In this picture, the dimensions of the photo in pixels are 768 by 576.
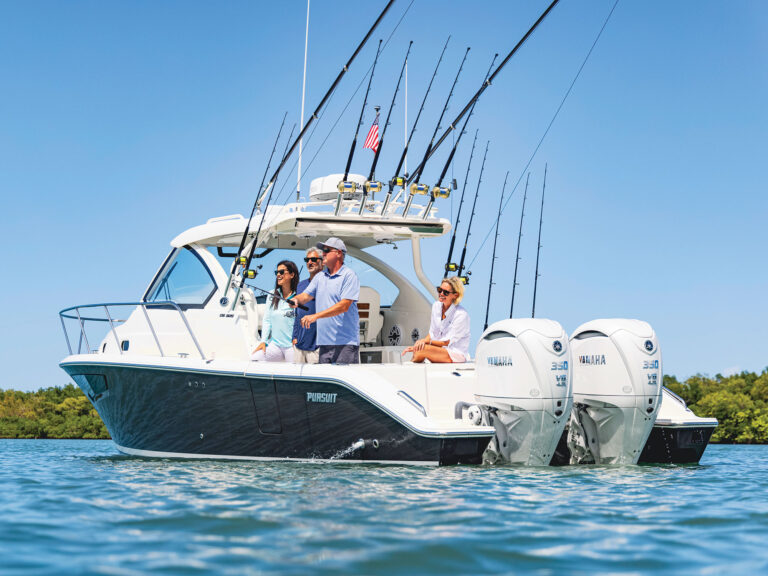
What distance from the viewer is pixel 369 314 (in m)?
9.37

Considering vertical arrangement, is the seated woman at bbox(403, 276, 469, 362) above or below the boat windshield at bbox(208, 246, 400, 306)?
below

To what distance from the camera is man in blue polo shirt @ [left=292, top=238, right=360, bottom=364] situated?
6.90m

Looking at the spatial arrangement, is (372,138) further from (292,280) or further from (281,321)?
(281,321)

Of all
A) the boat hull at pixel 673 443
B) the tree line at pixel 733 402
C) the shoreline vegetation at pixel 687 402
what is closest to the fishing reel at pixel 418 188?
the boat hull at pixel 673 443

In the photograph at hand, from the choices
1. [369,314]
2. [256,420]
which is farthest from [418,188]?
[256,420]

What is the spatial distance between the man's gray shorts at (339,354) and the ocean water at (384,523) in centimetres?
133

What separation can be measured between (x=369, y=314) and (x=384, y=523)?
19.0ft

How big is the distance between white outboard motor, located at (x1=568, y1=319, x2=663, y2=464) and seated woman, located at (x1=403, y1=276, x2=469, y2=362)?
1112 mm

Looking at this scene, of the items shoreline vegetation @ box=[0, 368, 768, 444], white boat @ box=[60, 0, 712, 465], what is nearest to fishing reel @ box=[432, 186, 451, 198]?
white boat @ box=[60, 0, 712, 465]

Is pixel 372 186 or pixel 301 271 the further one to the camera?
pixel 301 271

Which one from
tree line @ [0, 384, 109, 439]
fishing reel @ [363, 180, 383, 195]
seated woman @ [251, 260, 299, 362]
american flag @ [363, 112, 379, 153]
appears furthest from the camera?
tree line @ [0, 384, 109, 439]

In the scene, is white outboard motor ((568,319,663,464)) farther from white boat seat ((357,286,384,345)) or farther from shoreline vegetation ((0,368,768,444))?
shoreline vegetation ((0,368,768,444))

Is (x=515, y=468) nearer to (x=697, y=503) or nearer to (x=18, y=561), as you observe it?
(x=697, y=503)

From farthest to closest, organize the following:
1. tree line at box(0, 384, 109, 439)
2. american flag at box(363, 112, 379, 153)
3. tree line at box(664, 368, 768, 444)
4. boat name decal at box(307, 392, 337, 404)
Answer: tree line at box(0, 384, 109, 439) < tree line at box(664, 368, 768, 444) < american flag at box(363, 112, 379, 153) < boat name decal at box(307, 392, 337, 404)
